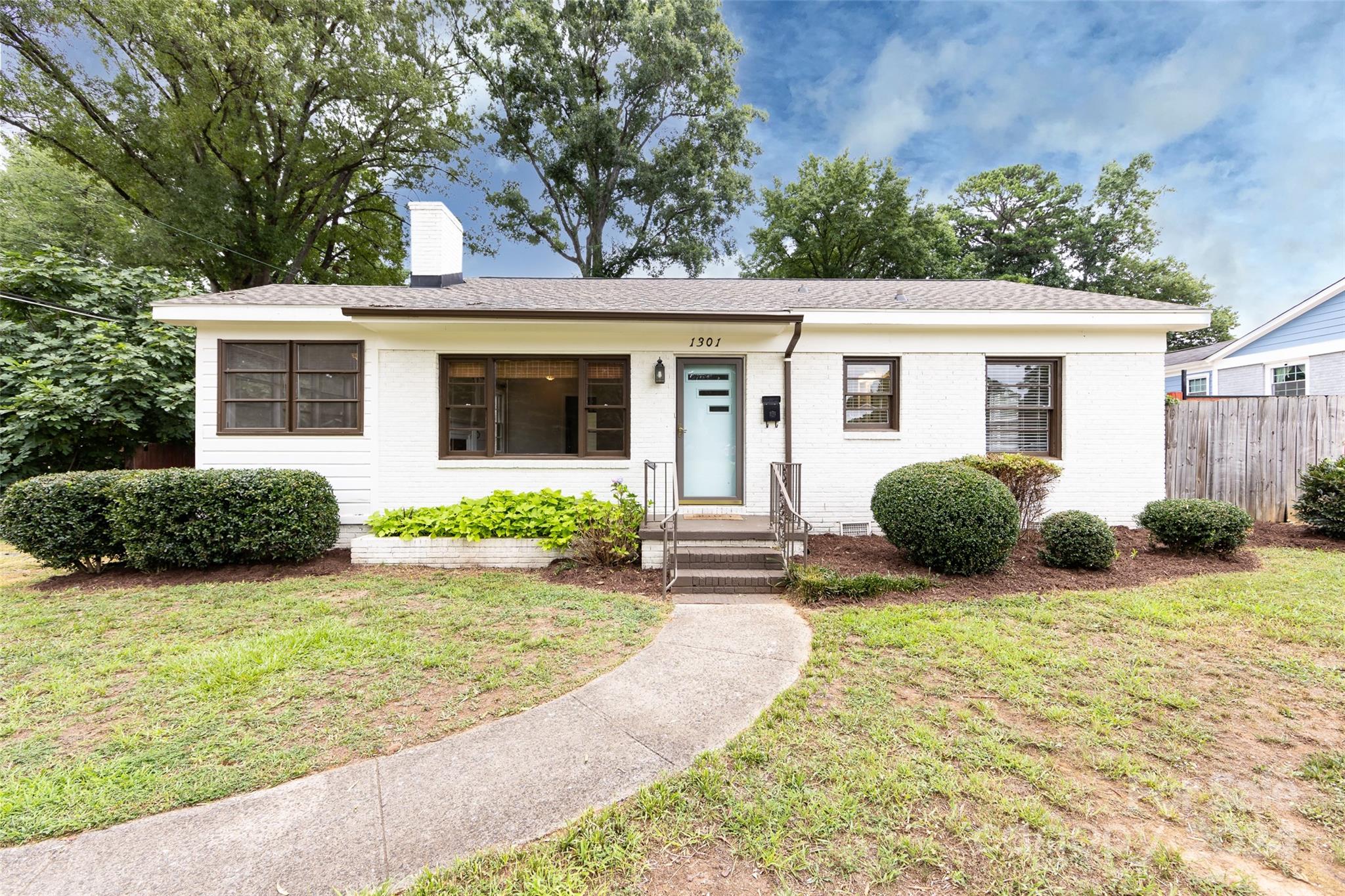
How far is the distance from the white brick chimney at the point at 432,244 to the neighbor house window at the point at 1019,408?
944cm

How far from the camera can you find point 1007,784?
2344 millimetres

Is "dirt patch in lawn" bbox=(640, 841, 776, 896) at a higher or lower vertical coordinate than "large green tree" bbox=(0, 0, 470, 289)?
lower

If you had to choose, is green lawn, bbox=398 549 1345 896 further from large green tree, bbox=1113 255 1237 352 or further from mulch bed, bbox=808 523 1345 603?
large green tree, bbox=1113 255 1237 352

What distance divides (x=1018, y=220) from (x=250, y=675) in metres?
32.3

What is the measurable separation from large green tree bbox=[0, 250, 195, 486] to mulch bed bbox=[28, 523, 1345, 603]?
4.09m

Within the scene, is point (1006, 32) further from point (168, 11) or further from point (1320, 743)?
point (168, 11)

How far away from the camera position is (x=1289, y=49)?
33.6 ft

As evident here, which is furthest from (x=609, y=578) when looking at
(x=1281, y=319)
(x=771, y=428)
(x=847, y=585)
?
(x=1281, y=319)

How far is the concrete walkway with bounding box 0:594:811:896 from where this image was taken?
1.86m

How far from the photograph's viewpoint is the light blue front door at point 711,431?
7.48 meters

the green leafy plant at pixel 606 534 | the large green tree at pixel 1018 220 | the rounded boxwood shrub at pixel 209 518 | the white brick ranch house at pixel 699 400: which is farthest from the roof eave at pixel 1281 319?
the rounded boxwood shrub at pixel 209 518

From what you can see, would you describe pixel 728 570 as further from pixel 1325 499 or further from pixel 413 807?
pixel 1325 499

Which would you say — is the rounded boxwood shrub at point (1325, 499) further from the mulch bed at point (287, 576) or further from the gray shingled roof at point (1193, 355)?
the gray shingled roof at point (1193, 355)

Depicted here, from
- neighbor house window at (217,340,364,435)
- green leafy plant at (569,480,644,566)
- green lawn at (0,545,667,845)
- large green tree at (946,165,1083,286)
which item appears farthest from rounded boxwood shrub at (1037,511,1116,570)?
large green tree at (946,165,1083,286)
